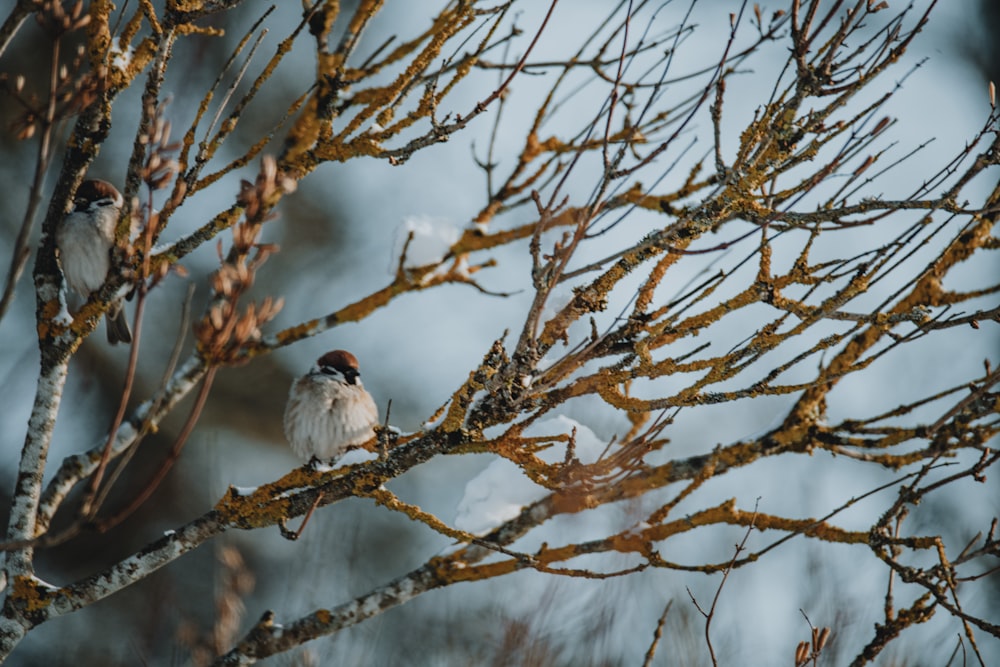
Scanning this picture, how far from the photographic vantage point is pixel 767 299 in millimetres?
2293

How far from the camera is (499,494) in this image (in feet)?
9.59

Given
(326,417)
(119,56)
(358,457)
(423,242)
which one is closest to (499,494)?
(358,457)

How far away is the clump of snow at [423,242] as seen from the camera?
87.1 inches

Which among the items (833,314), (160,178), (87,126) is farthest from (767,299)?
(87,126)

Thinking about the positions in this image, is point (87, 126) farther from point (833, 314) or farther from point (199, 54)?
point (833, 314)

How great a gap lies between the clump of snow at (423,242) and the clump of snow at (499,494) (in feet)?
2.20

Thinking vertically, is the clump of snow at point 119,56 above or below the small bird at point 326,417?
below

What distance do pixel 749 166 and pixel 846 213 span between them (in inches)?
9.7

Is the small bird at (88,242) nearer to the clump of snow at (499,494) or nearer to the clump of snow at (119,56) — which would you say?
the clump of snow at (119,56)

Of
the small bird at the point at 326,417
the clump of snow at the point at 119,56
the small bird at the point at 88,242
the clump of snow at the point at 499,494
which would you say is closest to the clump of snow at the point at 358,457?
the clump of snow at the point at 499,494

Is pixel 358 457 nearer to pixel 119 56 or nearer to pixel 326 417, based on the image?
pixel 119 56

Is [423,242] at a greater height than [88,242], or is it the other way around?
[88,242]

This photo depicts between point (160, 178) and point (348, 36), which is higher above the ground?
point (348, 36)

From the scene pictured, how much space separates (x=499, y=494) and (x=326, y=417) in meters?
1.97
